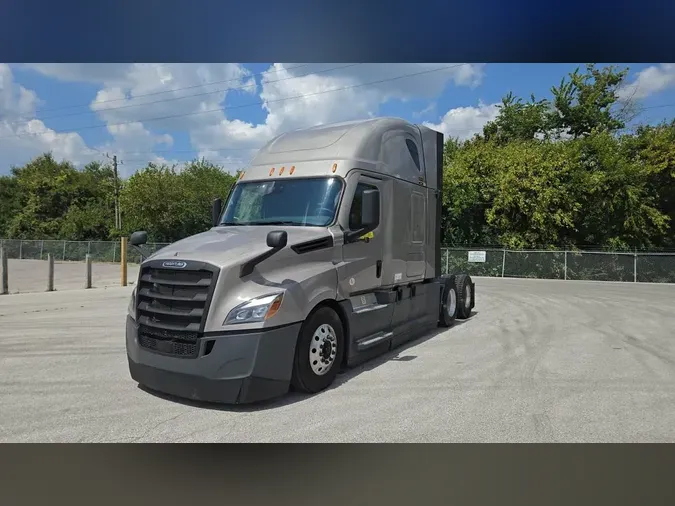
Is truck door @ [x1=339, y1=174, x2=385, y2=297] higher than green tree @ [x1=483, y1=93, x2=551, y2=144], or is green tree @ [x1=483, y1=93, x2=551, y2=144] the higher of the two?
green tree @ [x1=483, y1=93, x2=551, y2=144]

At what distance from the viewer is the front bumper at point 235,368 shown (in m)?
4.80

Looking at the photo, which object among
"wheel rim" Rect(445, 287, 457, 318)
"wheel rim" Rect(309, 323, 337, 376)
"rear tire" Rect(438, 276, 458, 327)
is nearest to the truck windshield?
A: "wheel rim" Rect(309, 323, 337, 376)

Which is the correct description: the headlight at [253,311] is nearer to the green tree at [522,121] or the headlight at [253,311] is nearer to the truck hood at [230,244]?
the truck hood at [230,244]

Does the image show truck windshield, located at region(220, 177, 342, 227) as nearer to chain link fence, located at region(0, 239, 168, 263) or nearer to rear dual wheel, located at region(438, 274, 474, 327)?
rear dual wheel, located at region(438, 274, 474, 327)

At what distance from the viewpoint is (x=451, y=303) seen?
401 inches

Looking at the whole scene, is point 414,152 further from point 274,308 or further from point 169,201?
point 169,201

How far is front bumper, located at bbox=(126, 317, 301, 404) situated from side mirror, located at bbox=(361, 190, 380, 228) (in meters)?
1.79

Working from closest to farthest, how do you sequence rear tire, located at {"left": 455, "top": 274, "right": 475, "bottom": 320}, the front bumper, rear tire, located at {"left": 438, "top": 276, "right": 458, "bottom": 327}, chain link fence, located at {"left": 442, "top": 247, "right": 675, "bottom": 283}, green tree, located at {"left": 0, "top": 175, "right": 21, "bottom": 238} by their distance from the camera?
the front bumper
rear tire, located at {"left": 438, "top": 276, "right": 458, "bottom": 327}
rear tire, located at {"left": 455, "top": 274, "right": 475, "bottom": 320}
chain link fence, located at {"left": 442, "top": 247, "right": 675, "bottom": 283}
green tree, located at {"left": 0, "top": 175, "right": 21, "bottom": 238}

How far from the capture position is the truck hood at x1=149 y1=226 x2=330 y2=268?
5.09 meters

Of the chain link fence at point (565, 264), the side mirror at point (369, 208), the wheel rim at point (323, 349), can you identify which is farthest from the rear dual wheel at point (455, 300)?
the chain link fence at point (565, 264)

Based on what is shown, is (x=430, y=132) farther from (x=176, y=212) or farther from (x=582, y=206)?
(x=176, y=212)

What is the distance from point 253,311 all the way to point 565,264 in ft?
80.2

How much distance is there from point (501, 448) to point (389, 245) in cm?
360

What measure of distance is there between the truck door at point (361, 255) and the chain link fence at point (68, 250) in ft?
94.5
